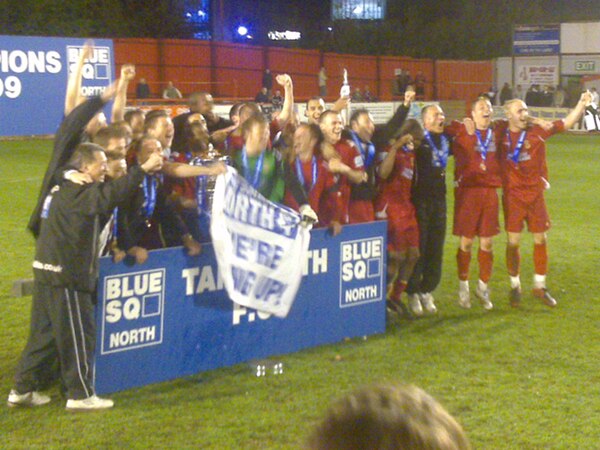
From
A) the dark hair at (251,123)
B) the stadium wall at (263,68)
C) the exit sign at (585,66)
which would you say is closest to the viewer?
the dark hair at (251,123)

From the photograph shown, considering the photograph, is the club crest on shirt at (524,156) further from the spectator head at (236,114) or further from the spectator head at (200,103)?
the spectator head at (200,103)

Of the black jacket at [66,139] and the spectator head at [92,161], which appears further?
the black jacket at [66,139]

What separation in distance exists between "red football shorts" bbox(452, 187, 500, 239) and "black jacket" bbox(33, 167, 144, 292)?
4.09 m

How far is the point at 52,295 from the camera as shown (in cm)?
585

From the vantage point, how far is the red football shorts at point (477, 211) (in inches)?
349

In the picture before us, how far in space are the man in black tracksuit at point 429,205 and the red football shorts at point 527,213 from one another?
719 millimetres

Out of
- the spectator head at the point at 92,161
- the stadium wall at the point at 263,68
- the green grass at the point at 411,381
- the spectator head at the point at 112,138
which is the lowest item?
the green grass at the point at 411,381

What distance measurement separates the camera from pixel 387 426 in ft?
4.83

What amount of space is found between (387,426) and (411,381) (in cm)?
542

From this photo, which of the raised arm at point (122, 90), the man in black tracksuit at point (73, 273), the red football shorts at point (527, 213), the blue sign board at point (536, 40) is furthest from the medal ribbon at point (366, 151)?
the blue sign board at point (536, 40)

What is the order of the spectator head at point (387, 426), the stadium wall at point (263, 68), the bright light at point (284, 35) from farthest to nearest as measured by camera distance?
1. the bright light at point (284, 35)
2. the stadium wall at point (263, 68)
3. the spectator head at point (387, 426)

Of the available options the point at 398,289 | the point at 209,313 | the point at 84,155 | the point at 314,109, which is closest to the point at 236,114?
the point at 314,109

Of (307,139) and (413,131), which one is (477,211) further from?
(307,139)

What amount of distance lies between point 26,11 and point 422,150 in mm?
38617
